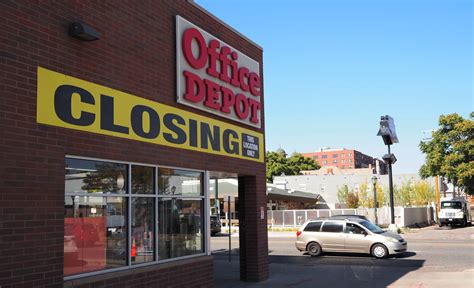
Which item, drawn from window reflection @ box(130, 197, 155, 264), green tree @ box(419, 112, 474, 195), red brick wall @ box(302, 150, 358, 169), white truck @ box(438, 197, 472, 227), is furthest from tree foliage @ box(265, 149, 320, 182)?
window reflection @ box(130, 197, 155, 264)

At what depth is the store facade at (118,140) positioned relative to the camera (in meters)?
6.82

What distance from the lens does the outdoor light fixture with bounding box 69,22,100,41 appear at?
7.71 m

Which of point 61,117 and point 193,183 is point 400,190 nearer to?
point 193,183

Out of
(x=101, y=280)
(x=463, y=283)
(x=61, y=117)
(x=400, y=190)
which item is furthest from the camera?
(x=400, y=190)

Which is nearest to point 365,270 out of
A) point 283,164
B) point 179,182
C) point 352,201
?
point 179,182

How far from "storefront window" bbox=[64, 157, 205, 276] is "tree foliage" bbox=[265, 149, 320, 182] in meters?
84.0

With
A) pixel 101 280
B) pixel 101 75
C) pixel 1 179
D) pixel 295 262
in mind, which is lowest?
pixel 295 262

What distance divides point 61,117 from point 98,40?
5.43 feet

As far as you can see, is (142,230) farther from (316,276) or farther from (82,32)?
(316,276)

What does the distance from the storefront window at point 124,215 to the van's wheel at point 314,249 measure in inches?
432

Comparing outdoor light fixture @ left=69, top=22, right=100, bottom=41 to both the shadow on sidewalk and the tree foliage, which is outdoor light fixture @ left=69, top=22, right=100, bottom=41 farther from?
the tree foliage

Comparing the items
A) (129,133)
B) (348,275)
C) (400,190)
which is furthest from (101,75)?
(400,190)

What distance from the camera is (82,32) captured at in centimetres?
773

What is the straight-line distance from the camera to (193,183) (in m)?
11.2
